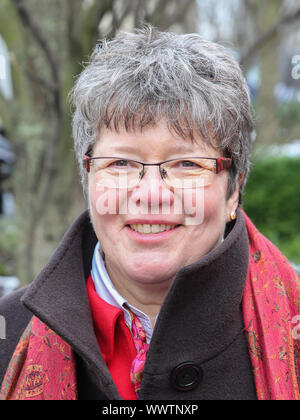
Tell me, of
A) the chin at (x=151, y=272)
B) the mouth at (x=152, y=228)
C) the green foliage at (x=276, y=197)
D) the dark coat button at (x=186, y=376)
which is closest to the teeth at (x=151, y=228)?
the mouth at (x=152, y=228)

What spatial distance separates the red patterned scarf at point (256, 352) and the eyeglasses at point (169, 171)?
0.46 m

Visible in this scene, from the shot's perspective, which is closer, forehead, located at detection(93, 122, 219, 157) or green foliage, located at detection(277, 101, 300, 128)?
forehead, located at detection(93, 122, 219, 157)

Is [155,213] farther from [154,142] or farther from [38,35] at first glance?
[38,35]

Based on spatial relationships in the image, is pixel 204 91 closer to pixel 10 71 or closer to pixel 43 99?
pixel 43 99

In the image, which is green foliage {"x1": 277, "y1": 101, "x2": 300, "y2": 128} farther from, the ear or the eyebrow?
the eyebrow

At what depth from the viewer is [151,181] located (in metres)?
1.70

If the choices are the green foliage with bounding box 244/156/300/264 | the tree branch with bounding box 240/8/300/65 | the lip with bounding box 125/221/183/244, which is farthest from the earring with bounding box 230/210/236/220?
the green foliage with bounding box 244/156/300/264

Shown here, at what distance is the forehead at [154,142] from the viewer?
168 centimetres

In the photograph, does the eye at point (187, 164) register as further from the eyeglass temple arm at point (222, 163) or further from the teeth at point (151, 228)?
the teeth at point (151, 228)

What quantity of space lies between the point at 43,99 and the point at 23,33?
1.75 ft

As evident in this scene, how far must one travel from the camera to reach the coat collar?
1.64 m

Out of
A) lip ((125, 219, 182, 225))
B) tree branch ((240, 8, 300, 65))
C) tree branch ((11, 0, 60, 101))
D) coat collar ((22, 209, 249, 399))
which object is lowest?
coat collar ((22, 209, 249, 399))

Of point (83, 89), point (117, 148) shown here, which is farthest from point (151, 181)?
point (83, 89)

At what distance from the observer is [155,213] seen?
1.71 m
